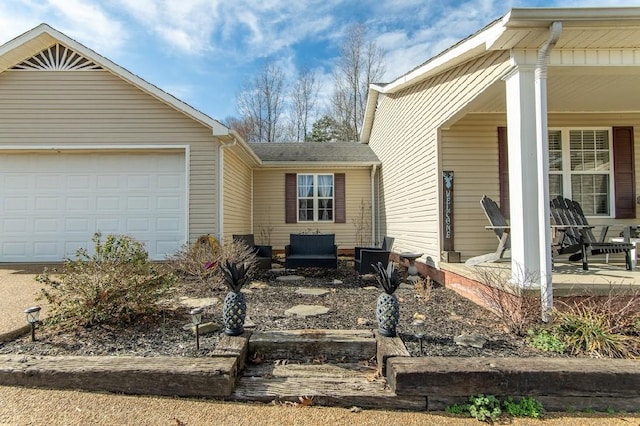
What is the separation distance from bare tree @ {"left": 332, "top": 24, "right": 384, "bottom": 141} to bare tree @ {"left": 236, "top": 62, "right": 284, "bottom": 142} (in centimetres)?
436

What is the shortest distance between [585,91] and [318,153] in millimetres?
7302

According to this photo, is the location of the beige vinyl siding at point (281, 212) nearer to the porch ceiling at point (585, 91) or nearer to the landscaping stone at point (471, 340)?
the porch ceiling at point (585, 91)

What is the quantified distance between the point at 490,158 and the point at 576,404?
4.39m

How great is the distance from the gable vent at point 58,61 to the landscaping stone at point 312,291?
248 inches

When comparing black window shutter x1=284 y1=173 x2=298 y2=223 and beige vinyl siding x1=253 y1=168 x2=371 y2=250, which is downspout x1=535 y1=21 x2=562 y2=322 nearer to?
beige vinyl siding x1=253 y1=168 x2=371 y2=250

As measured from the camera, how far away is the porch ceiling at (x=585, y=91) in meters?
4.07

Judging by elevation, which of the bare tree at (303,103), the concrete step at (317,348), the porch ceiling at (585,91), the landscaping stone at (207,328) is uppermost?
the bare tree at (303,103)

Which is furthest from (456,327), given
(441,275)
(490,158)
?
(490,158)

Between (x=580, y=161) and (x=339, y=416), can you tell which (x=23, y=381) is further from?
(x=580, y=161)

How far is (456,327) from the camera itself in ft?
11.4

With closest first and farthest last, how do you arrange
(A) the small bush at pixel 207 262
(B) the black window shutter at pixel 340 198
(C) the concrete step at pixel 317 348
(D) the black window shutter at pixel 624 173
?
1. (C) the concrete step at pixel 317 348
2. (A) the small bush at pixel 207 262
3. (D) the black window shutter at pixel 624 173
4. (B) the black window shutter at pixel 340 198

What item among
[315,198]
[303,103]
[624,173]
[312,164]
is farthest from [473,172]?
[303,103]

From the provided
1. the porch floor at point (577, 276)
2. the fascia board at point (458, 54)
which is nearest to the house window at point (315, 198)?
the fascia board at point (458, 54)

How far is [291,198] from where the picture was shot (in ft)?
33.9
